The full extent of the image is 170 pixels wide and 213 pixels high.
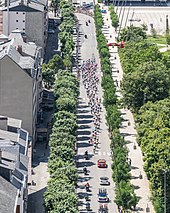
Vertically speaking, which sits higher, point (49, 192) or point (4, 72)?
point (4, 72)

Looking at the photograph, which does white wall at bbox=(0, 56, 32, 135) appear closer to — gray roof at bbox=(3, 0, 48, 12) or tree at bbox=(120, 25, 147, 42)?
gray roof at bbox=(3, 0, 48, 12)

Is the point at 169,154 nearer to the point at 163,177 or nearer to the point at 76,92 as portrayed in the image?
the point at 163,177

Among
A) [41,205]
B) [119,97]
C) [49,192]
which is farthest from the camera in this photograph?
[119,97]

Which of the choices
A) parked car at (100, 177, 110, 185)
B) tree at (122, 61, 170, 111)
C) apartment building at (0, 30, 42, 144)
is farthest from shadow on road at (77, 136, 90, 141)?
parked car at (100, 177, 110, 185)

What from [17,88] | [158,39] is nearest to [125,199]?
[17,88]

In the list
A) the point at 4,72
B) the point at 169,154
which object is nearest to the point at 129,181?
the point at 169,154

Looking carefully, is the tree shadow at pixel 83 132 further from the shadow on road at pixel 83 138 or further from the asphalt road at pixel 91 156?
the shadow on road at pixel 83 138
